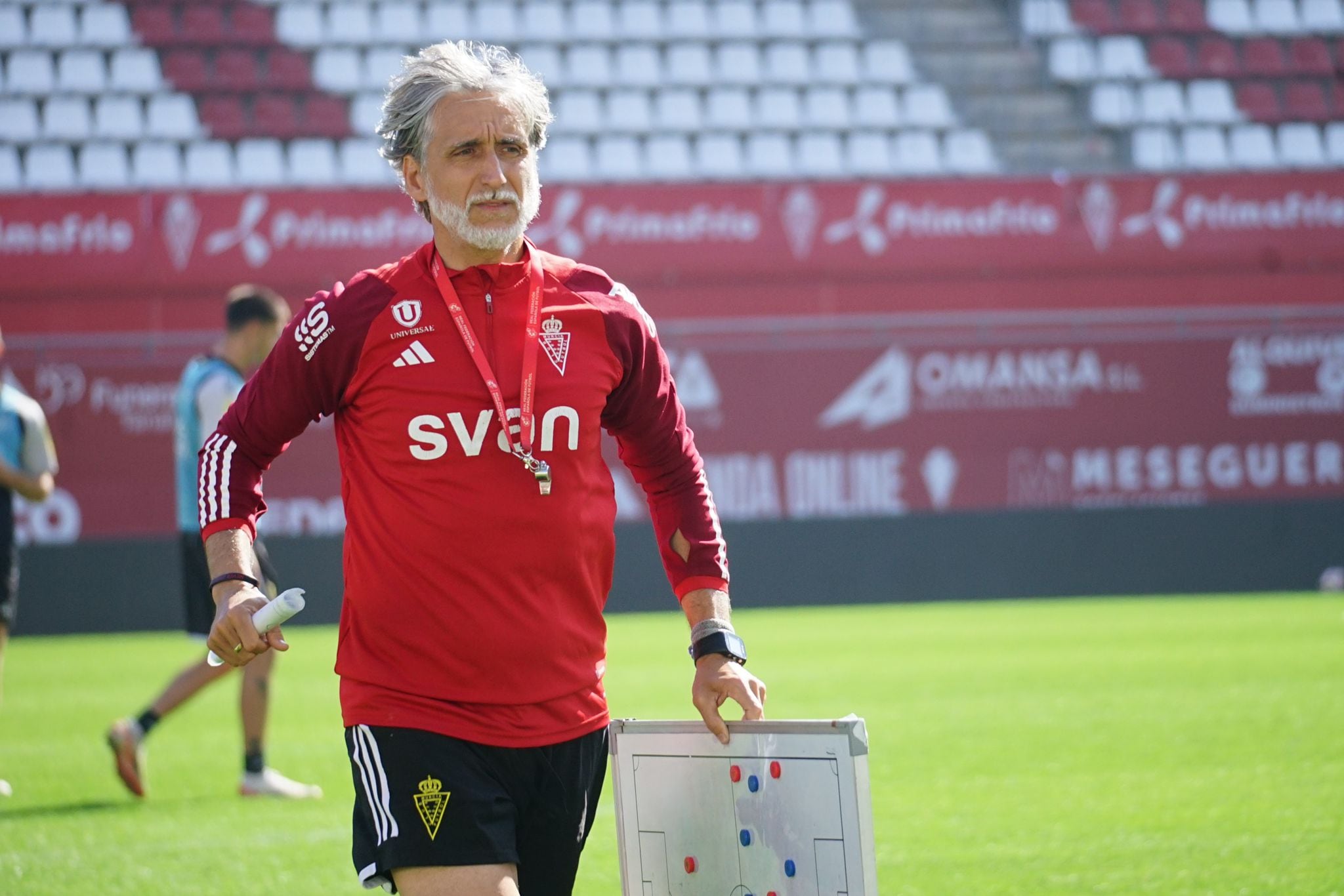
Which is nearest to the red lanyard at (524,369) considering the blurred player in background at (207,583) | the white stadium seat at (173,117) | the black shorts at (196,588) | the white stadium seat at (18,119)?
the blurred player in background at (207,583)

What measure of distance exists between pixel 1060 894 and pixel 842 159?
61.6 ft

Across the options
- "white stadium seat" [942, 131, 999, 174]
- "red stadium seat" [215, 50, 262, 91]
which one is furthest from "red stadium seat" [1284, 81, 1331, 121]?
"red stadium seat" [215, 50, 262, 91]

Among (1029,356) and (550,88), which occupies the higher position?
(550,88)

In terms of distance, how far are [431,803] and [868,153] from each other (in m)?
21.2

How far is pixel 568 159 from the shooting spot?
2309cm

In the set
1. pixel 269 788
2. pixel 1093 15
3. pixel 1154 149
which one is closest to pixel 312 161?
pixel 1154 149

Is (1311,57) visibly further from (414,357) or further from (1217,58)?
(414,357)

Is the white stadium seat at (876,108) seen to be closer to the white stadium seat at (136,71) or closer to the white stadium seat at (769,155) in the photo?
the white stadium seat at (769,155)

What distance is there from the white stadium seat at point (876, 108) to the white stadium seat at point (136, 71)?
30.4 feet

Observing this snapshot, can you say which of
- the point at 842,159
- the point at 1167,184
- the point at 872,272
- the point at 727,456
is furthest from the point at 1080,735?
the point at 842,159

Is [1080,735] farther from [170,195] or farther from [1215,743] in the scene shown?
[170,195]

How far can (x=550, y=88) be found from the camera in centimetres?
2350

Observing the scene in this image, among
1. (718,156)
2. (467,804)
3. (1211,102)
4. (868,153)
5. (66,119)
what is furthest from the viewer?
(1211,102)

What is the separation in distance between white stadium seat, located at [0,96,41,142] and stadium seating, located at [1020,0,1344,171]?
13630mm
